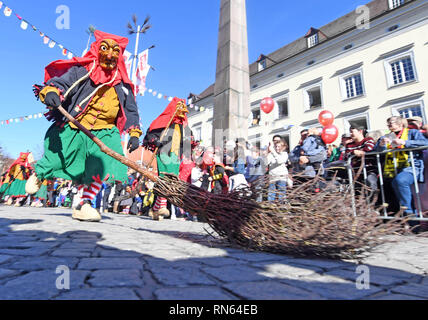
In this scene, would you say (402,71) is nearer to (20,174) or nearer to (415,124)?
(415,124)

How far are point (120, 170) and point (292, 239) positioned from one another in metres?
2.89

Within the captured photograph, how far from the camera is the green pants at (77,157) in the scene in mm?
3793

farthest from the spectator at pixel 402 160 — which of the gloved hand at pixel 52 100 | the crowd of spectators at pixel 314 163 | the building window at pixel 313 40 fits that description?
the building window at pixel 313 40

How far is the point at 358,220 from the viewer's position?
1979 millimetres

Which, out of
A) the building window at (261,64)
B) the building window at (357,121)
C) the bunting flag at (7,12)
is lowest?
the bunting flag at (7,12)

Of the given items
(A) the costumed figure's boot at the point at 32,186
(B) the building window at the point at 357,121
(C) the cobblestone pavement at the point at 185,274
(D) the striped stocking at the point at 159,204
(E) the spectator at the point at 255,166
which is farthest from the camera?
(B) the building window at the point at 357,121

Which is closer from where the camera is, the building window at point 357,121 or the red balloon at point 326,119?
the red balloon at point 326,119

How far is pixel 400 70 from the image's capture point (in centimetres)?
1608

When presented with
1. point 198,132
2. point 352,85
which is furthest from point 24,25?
point 198,132

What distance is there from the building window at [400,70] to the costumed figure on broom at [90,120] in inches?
687

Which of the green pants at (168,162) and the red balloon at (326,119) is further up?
the red balloon at (326,119)

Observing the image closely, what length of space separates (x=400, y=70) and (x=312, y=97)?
6.33 metres

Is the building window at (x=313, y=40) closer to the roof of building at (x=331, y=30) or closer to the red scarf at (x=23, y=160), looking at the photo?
the roof of building at (x=331, y=30)
